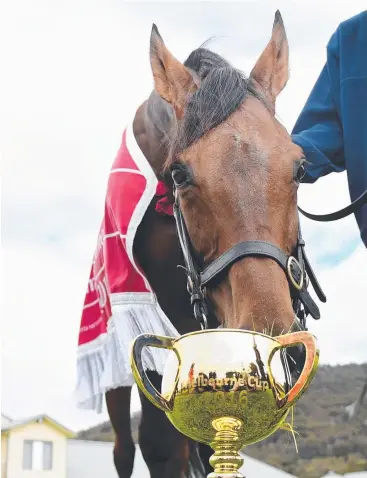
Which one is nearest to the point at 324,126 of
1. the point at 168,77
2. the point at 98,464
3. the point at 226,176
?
the point at 168,77

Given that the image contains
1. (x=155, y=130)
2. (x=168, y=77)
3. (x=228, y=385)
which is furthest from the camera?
(x=155, y=130)

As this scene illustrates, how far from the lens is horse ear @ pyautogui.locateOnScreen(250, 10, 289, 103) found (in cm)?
129

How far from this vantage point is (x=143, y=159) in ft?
4.83

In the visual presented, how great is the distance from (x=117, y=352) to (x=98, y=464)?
14.4 inches

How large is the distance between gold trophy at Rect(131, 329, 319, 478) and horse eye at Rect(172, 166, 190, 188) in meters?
0.51

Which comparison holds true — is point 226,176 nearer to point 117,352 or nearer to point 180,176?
point 180,176

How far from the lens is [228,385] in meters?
0.61

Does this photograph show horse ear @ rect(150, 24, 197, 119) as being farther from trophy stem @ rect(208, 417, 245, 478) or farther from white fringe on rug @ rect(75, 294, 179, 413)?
trophy stem @ rect(208, 417, 245, 478)

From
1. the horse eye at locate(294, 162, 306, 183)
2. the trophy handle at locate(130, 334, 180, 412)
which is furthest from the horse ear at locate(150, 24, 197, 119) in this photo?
the trophy handle at locate(130, 334, 180, 412)

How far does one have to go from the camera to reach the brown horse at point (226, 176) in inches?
39.0

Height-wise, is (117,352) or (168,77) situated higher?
(168,77)

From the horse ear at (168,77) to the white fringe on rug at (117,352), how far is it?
0.36 m

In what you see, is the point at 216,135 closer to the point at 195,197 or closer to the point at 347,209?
the point at 195,197

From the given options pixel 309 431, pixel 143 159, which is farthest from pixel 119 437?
pixel 143 159
